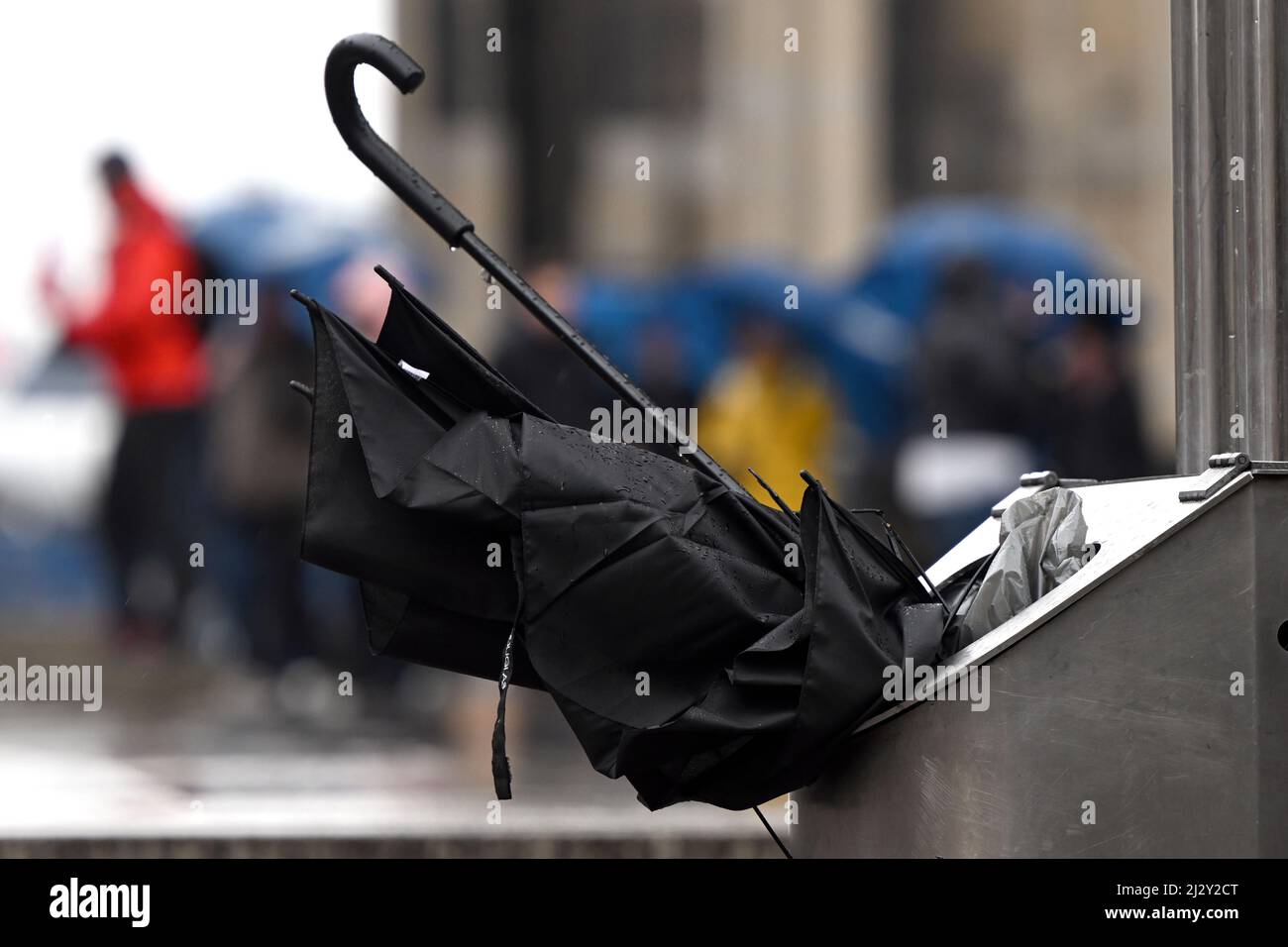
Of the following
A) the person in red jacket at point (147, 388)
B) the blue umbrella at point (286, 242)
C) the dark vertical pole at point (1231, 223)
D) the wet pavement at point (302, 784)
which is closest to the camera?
the dark vertical pole at point (1231, 223)

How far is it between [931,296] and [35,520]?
6.05 m

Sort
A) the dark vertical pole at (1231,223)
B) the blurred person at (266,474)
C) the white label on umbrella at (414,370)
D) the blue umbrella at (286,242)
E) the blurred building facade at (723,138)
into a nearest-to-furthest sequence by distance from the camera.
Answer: the white label on umbrella at (414,370)
the dark vertical pole at (1231,223)
the blurred person at (266,474)
the blue umbrella at (286,242)
the blurred building facade at (723,138)

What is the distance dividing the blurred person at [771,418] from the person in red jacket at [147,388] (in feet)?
8.13

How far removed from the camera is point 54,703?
10086mm

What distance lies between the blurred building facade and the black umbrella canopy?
15.3 meters

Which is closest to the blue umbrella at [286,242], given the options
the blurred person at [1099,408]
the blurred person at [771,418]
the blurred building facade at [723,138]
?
the blurred person at [771,418]

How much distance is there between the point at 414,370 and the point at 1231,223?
139 centimetres

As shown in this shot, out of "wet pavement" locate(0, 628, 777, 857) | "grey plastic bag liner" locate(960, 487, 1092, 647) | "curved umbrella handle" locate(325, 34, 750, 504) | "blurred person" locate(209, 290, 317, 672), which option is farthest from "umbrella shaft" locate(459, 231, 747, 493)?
"blurred person" locate(209, 290, 317, 672)

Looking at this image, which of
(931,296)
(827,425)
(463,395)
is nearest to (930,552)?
(827,425)

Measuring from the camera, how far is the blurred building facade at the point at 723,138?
19047 mm

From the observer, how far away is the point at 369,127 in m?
3.45

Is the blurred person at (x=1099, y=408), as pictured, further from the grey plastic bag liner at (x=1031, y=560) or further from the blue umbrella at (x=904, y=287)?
the grey plastic bag liner at (x=1031, y=560)

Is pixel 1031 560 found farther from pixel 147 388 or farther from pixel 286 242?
pixel 286 242

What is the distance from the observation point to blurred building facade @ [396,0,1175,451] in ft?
62.5
